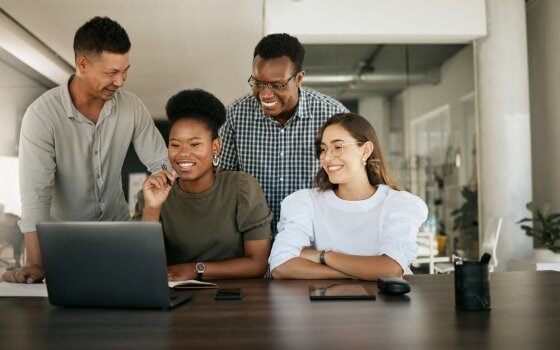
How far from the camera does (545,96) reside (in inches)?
252

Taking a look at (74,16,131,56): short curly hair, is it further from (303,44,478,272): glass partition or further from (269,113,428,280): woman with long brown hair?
(303,44,478,272): glass partition

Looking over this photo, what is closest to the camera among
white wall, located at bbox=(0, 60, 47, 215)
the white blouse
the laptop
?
the laptop

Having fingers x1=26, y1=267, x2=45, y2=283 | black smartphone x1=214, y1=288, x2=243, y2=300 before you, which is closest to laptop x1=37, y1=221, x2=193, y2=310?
black smartphone x1=214, y1=288, x2=243, y2=300

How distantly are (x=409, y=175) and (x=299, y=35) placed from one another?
1984 millimetres

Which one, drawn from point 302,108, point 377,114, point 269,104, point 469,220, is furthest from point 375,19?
point 269,104

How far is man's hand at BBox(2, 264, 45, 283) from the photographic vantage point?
1.86m

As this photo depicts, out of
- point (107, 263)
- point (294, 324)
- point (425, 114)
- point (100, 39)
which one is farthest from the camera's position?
point (425, 114)

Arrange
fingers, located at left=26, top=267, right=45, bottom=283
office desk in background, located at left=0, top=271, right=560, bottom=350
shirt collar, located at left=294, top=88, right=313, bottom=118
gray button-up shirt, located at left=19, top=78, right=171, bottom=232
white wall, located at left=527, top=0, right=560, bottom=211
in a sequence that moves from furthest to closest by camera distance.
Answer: white wall, located at left=527, top=0, right=560, bottom=211 → shirt collar, located at left=294, top=88, right=313, bottom=118 → gray button-up shirt, located at left=19, top=78, right=171, bottom=232 → fingers, located at left=26, top=267, right=45, bottom=283 → office desk in background, located at left=0, top=271, right=560, bottom=350

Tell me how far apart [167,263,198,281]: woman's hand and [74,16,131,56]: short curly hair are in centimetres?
103

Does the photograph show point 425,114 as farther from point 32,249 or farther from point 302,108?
point 32,249

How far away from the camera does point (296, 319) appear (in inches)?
49.8

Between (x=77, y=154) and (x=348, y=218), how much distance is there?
1.24 m

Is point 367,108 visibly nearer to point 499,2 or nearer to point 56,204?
point 499,2

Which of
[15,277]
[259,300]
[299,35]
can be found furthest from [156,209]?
[299,35]
